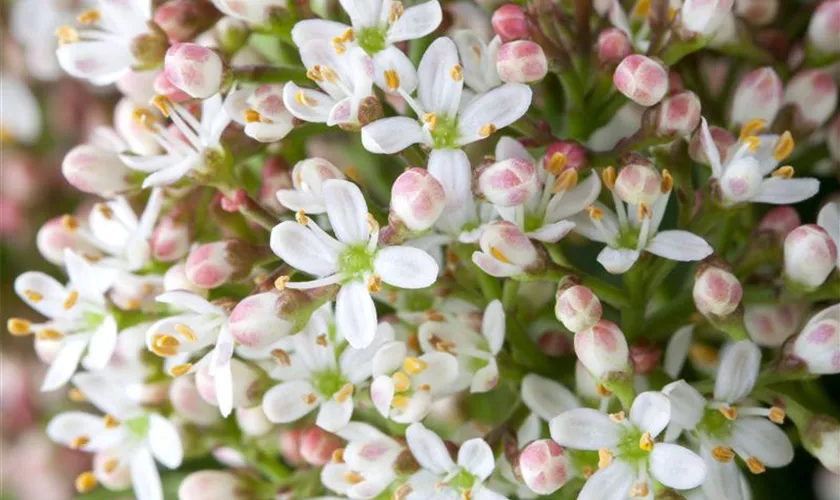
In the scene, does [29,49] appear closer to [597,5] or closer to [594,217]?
[597,5]

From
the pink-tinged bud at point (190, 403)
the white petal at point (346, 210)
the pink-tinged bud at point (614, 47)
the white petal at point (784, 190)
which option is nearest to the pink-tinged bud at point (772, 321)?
the white petal at point (784, 190)

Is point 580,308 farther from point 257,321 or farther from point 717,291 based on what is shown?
point 257,321

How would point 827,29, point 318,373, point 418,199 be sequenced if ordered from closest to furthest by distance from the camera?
point 418,199 → point 318,373 → point 827,29

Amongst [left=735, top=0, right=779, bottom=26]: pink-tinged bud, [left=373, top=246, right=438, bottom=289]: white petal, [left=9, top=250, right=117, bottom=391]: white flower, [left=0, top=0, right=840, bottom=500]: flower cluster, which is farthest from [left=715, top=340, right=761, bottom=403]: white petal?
[left=9, top=250, right=117, bottom=391]: white flower

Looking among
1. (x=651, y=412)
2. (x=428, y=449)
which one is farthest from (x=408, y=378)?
(x=651, y=412)

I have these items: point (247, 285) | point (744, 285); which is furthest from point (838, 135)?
point (247, 285)

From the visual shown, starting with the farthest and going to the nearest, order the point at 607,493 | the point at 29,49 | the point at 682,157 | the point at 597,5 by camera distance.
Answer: the point at 29,49, the point at 597,5, the point at 682,157, the point at 607,493
